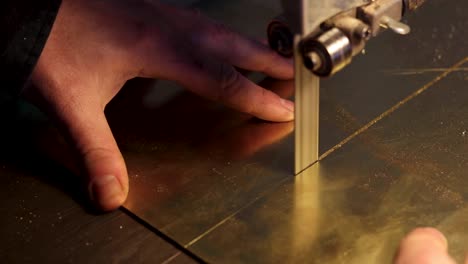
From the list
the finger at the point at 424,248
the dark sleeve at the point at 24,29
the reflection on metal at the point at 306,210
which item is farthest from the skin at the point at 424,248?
the dark sleeve at the point at 24,29

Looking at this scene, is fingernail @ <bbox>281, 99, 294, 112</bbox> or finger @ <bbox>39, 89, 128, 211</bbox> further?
fingernail @ <bbox>281, 99, 294, 112</bbox>

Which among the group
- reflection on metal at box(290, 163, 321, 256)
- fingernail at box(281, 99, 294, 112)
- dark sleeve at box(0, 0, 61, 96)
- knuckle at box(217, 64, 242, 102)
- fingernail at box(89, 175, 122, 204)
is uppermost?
dark sleeve at box(0, 0, 61, 96)

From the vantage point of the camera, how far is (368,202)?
0.79 meters

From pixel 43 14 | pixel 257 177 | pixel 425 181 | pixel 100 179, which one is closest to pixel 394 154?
pixel 425 181

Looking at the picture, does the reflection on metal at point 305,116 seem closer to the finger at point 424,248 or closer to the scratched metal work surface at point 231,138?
the scratched metal work surface at point 231,138

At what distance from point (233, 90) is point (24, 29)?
28 cm

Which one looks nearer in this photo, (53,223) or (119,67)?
(53,223)

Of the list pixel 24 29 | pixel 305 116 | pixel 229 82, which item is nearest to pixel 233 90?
pixel 229 82

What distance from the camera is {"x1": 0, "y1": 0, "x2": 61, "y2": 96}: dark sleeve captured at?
87cm

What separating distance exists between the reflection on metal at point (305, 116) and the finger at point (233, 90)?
0.10 meters

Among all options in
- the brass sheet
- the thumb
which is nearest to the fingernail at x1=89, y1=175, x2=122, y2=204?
the thumb

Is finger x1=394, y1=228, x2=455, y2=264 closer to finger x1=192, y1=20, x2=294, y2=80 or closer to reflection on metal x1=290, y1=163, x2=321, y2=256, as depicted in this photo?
reflection on metal x1=290, y1=163, x2=321, y2=256

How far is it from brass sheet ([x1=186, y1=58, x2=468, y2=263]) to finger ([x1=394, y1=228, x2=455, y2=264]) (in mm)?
31

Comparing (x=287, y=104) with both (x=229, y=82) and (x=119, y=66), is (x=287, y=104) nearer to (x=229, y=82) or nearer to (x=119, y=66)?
(x=229, y=82)
